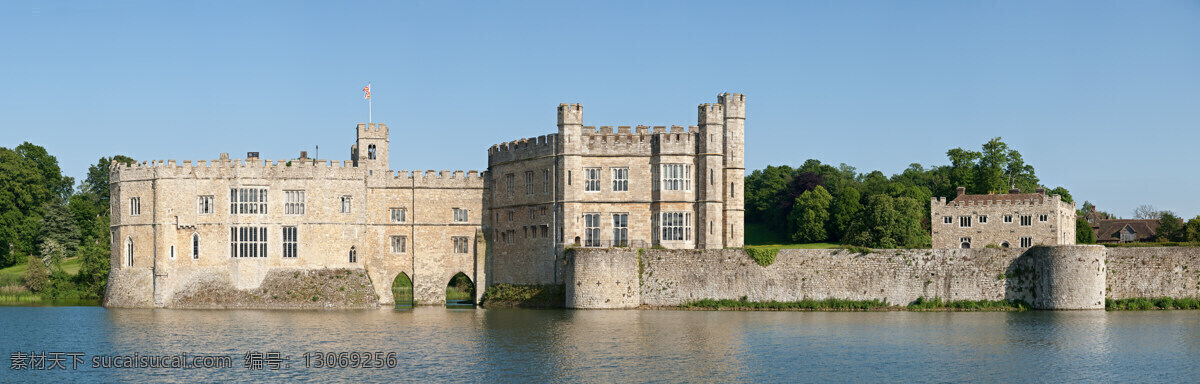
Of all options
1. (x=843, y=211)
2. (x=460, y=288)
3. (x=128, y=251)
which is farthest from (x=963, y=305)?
(x=843, y=211)

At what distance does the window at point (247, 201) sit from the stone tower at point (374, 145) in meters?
5.51

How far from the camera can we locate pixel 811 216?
100 meters

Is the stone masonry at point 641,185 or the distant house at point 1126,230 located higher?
the stone masonry at point 641,185

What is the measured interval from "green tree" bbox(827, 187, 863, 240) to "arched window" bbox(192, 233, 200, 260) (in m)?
56.4

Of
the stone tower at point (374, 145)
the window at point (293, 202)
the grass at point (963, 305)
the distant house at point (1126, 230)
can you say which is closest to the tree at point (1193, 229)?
the distant house at point (1126, 230)

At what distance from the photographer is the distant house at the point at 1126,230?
102 metres

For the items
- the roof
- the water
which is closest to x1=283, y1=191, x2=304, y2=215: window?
the water

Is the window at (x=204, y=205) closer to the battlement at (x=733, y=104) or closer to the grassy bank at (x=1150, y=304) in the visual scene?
the battlement at (x=733, y=104)

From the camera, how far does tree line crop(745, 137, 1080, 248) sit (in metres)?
86.1

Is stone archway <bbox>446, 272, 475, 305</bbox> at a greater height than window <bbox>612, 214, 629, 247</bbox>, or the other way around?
window <bbox>612, 214, 629, 247</bbox>

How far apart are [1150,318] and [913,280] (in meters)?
9.50

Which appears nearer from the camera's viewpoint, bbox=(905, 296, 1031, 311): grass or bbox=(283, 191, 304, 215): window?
bbox=(905, 296, 1031, 311): grass

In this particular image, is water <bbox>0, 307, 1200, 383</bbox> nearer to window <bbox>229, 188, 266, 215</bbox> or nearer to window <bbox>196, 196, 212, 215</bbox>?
window <bbox>196, 196, 212, 215</bbox>

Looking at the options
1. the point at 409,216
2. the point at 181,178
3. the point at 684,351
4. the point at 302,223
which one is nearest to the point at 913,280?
the point at 684,351
